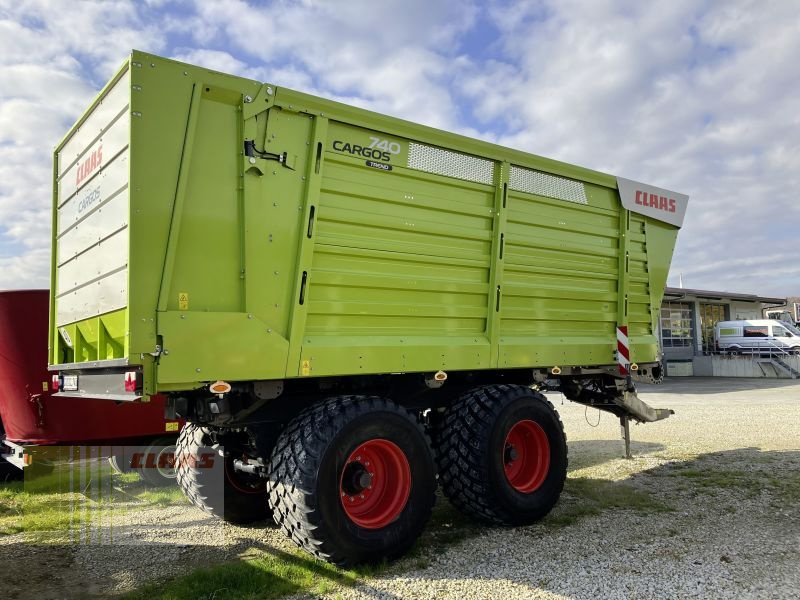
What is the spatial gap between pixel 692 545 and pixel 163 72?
4777 mm

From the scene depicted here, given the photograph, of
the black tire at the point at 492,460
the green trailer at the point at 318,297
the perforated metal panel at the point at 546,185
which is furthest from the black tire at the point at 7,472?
the perforated metal panel at the point at 546,185

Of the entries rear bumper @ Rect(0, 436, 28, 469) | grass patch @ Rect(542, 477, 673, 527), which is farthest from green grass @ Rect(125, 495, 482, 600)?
rear bumper @ Rect(0, 436, 28, 469)

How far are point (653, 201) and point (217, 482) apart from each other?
5.21 m

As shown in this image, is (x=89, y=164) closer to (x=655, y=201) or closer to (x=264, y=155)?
(x=264, y=155)

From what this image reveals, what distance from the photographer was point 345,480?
13.7 feet

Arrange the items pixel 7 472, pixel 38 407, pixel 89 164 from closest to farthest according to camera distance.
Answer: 1. pixel 89 164
2. pixel 38 407
3. pixel 7 472

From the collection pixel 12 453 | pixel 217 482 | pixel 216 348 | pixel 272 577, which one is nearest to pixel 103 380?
pixel 216 348

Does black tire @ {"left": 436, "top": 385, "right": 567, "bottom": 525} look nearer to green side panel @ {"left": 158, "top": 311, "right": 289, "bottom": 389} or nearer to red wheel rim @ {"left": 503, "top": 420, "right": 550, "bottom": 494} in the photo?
red wheel rim @ {"left": 503, "top": 420, "right": 550, "bottom": 494}

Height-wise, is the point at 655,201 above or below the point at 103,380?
above

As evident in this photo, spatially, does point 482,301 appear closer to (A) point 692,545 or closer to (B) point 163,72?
(A) point 692,545

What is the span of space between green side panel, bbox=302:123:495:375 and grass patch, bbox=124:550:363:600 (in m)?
1.29

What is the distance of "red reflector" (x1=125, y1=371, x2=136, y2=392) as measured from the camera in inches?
139

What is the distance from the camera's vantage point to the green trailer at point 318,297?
3.70m

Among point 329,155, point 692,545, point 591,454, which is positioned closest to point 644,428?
point 591,454
